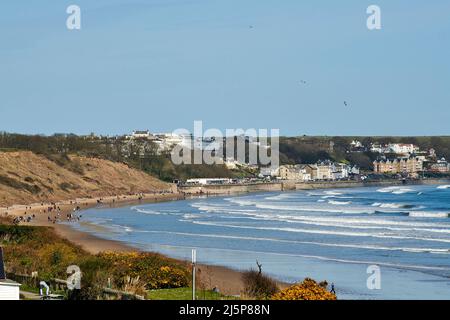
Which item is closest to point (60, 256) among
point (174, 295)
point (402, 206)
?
point (174, 295)

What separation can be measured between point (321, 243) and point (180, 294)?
24681 millimetres

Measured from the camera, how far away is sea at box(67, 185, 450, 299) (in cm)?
3125

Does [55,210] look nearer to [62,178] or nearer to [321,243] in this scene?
[62,178]

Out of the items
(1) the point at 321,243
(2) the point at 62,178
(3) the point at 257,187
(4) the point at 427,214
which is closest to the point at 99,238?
(1) the point at 321,243

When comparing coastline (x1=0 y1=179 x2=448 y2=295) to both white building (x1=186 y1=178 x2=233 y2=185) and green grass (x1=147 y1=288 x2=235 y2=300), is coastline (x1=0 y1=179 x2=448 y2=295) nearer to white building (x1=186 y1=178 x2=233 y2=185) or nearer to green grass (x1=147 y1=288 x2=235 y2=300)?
green grass (x1=147 y1=288 x2=235 y2=300)

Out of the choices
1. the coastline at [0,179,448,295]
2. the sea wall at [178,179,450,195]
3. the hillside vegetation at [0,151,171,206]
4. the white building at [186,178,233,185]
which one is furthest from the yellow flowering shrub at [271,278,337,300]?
the white building at [186,178,233,185]

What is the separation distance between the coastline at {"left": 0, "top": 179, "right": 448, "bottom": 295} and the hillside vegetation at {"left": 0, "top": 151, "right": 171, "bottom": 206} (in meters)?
3.98

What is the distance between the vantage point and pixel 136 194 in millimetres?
133625

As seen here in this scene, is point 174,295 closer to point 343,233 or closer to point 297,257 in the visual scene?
point 297,257

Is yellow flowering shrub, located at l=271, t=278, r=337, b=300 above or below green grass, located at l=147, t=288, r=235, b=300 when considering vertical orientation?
above

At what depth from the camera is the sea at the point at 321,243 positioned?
103ft

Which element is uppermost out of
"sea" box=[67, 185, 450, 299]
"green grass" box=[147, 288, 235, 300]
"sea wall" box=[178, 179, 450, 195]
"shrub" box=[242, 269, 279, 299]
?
"green grass" box=[147, 288, 235, 300]

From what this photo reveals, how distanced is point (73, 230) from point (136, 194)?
71.2 metres

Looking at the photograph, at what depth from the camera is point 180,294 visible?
2233cm
